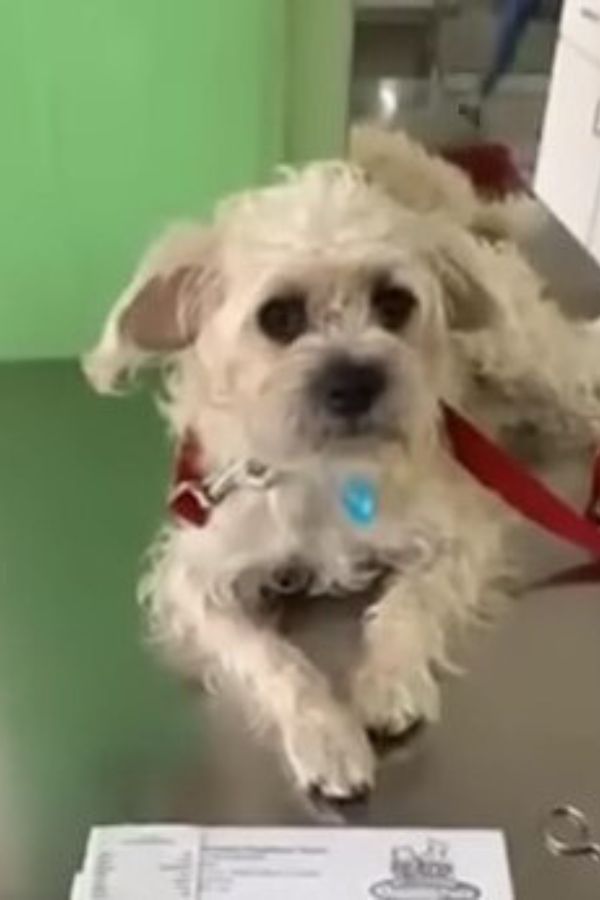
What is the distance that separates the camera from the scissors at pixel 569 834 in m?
0.92

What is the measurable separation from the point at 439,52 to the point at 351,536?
1.97 feet

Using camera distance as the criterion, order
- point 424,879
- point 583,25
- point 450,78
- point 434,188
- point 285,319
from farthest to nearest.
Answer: point 450,78 < point 583,25 < point 434,188 < point 285,319 < point 424,879

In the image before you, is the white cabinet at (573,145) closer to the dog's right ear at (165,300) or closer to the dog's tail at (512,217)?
the dog's tail at (512,217)

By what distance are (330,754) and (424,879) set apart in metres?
0.12

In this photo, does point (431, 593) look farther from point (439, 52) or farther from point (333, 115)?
point (439, 52)

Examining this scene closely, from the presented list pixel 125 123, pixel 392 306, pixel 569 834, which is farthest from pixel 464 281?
pixel 569 834

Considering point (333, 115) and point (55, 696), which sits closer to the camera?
point (55, 696)

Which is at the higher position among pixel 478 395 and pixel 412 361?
pixel 412 361

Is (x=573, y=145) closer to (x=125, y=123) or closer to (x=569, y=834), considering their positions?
(x=125, y=123)

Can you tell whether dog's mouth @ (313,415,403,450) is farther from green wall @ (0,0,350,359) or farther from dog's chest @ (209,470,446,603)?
green wall @ (0,0,350,359)

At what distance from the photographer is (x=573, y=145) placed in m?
1.57

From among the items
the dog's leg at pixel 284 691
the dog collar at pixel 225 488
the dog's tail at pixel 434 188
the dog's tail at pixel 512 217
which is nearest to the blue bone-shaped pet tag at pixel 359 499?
the dog collar at pixel 225 488

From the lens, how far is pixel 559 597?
3.78ft

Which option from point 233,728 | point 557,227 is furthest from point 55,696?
point 557,227
